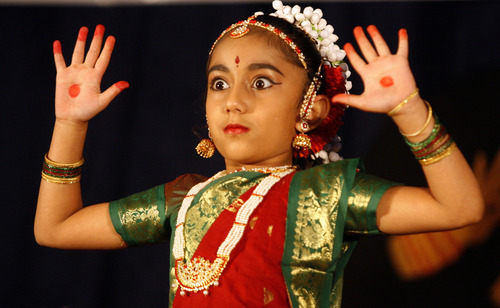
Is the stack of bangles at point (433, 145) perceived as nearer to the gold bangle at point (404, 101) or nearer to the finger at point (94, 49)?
the gold bangle at point (404, 101)

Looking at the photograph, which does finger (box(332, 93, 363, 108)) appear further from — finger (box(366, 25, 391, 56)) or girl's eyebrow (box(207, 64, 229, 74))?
girl's eyebrow (box(207, 64, 229, 74))

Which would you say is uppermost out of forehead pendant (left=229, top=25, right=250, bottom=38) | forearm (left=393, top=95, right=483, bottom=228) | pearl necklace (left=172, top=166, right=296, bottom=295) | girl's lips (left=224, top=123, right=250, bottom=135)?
forehead pendant (left=229, top=25, right=250, bottom=38)

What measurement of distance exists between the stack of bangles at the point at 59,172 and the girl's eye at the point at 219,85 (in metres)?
0.43

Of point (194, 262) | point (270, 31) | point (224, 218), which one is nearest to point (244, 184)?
point (224, 218)

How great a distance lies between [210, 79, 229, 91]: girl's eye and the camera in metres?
1.74

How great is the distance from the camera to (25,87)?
2.64m

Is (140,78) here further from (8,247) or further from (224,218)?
(224,218)

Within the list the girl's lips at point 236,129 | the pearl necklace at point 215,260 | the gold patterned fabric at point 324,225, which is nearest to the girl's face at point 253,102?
the girl's lips at point 236,129

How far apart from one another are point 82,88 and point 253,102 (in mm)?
481

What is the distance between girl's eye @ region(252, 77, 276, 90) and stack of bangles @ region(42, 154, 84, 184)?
54 cm

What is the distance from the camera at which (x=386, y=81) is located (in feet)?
4.54

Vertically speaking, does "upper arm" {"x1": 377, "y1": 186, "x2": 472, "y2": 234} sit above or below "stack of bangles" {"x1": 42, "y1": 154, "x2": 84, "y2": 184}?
below

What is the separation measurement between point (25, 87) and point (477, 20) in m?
1.84

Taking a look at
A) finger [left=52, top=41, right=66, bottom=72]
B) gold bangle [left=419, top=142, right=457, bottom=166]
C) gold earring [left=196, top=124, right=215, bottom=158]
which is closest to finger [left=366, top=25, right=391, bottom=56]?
gold bangle [left=419, top=142, right=457, bottom=166]
